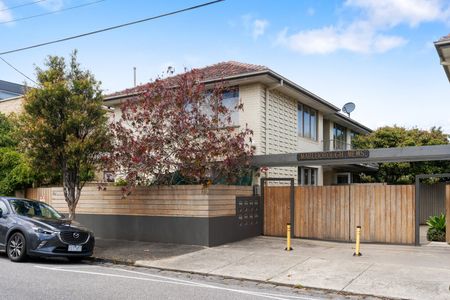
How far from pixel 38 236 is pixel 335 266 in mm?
6692

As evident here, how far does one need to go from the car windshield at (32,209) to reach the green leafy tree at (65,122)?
158cm

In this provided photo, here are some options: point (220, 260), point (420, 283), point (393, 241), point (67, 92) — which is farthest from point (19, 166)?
point (420, 283)

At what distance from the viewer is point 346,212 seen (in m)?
14.8

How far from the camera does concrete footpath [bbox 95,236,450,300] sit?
356 inches

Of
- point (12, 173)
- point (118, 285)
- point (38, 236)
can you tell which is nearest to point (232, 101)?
point (12, 173)

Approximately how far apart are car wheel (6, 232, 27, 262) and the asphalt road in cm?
25

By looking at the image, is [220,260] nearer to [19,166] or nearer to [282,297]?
[282,297]

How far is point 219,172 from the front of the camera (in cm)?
1431

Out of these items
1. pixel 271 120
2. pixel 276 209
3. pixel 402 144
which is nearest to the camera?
pixel 276 209

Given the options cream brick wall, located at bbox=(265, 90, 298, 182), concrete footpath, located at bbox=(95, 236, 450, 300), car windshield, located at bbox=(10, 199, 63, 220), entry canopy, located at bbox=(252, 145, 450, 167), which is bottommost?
concrete footpath, located at bbox=(95, 236, 450, 300)

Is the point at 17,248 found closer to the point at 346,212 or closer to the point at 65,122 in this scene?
the point at 65,122

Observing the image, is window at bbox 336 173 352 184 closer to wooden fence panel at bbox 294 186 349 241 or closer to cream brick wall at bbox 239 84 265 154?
cream brick wall at bbox 239 84 265 154

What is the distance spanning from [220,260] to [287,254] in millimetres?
1825


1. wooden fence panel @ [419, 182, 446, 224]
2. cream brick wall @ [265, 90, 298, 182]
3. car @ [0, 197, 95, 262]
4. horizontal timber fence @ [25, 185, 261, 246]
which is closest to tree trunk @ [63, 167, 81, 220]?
horizontal timber fence @ [25, 185, 261, 246]
